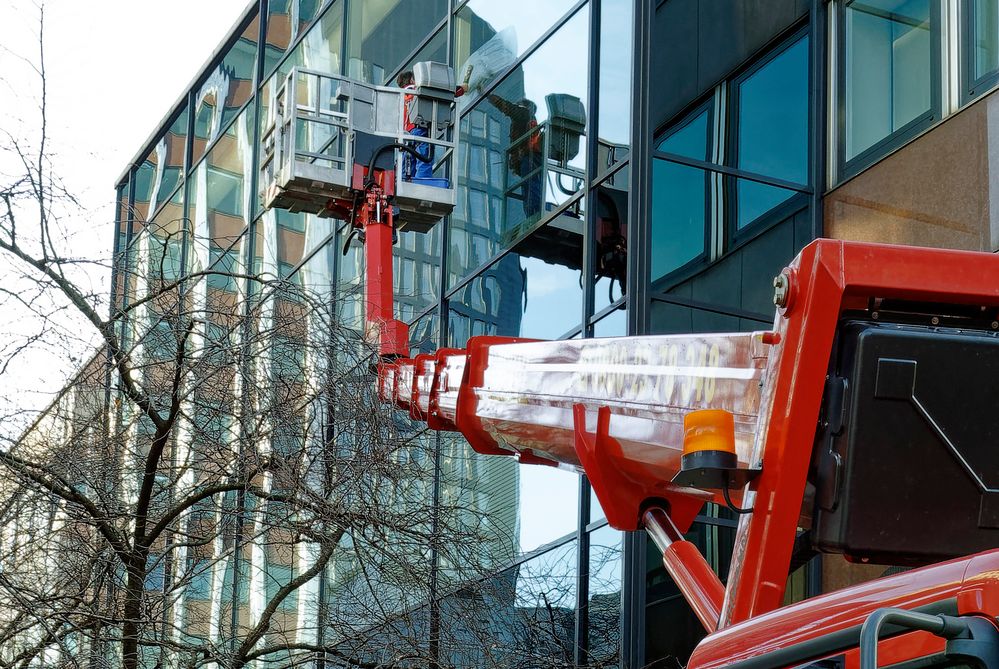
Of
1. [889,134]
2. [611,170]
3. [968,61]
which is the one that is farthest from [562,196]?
[968,61]

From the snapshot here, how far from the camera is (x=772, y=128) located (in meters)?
12.6

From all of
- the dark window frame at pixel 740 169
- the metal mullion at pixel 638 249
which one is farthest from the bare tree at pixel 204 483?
the dark window frame at pixel 740 169

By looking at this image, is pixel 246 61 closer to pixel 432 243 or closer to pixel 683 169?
pixel 432 243

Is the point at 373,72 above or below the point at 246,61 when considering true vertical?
below

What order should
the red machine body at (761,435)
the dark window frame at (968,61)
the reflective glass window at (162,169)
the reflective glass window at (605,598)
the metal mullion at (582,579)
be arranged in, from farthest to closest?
the reflective glass window at (162,169), the metal mullion at (582,579), the reflective glass window at (605,598), the dark window frame at (968,61), the red machine body at (761,435)

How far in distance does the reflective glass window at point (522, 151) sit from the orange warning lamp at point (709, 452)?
902 centimetres

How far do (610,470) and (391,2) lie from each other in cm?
1299

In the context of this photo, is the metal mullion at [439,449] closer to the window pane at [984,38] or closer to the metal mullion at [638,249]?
the metal mullion at [638,249]

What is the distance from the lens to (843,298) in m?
3.43

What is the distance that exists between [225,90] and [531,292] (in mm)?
13098

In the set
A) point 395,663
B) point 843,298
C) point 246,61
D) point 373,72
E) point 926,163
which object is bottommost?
point 395,663

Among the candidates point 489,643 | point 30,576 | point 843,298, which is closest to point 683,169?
point 489,643

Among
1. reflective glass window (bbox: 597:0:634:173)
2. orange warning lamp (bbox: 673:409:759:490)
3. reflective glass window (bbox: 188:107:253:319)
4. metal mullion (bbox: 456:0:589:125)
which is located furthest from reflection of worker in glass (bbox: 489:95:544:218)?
orange warning lamp (bbox: 673:409:759:490)

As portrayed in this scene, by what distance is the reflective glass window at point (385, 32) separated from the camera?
645 inches
